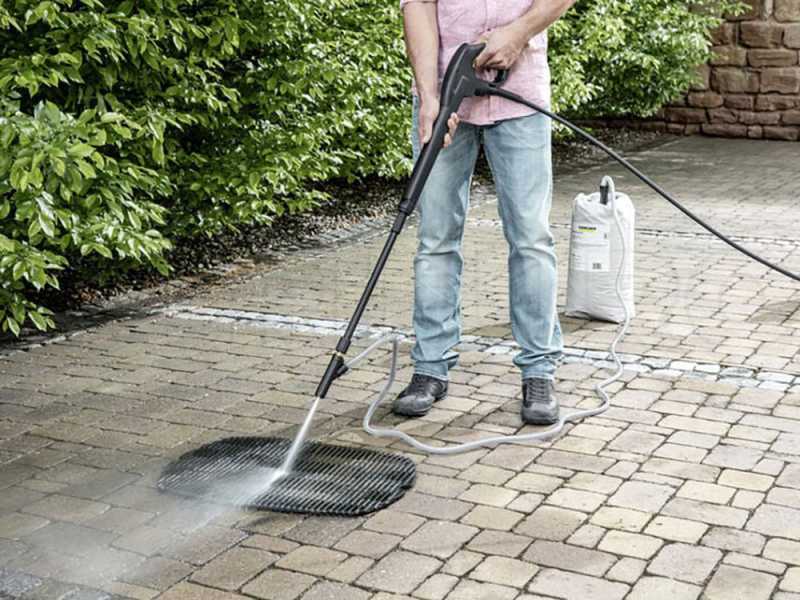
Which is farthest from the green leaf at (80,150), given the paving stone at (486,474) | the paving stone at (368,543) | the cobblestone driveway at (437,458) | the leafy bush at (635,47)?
the leafy bush at (635,47)

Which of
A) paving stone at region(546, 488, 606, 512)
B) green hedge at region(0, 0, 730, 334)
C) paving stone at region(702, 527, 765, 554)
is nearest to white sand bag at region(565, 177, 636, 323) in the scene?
green hedge at region(0, 0, 730, 334)

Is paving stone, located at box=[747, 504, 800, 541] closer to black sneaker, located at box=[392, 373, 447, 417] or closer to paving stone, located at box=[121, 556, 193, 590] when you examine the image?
black sneaker, located at box=[392, 373, 447, 417]

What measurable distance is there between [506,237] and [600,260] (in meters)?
1.54

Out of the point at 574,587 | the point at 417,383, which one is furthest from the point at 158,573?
the point at 417,383

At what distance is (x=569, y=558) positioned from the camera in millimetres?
3324

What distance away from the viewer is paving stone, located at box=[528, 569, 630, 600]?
3104mm

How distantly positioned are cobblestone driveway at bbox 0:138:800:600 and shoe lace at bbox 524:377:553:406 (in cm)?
14

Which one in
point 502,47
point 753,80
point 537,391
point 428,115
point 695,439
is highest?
point 502,47

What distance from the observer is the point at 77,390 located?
499cm

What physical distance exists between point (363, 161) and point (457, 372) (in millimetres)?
3647

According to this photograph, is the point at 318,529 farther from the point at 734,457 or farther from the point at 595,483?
the point at 734,457

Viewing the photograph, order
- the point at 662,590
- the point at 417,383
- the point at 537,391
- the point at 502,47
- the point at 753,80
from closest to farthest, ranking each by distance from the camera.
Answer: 1. the point at 662,590
2. the point at 502,47
3. the point at 537,391
4. the point at 417,383
5. the point at 753,80

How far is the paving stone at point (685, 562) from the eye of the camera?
3.22 meters

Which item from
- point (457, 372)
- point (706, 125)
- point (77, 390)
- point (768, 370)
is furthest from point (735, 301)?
point (706, 125)
